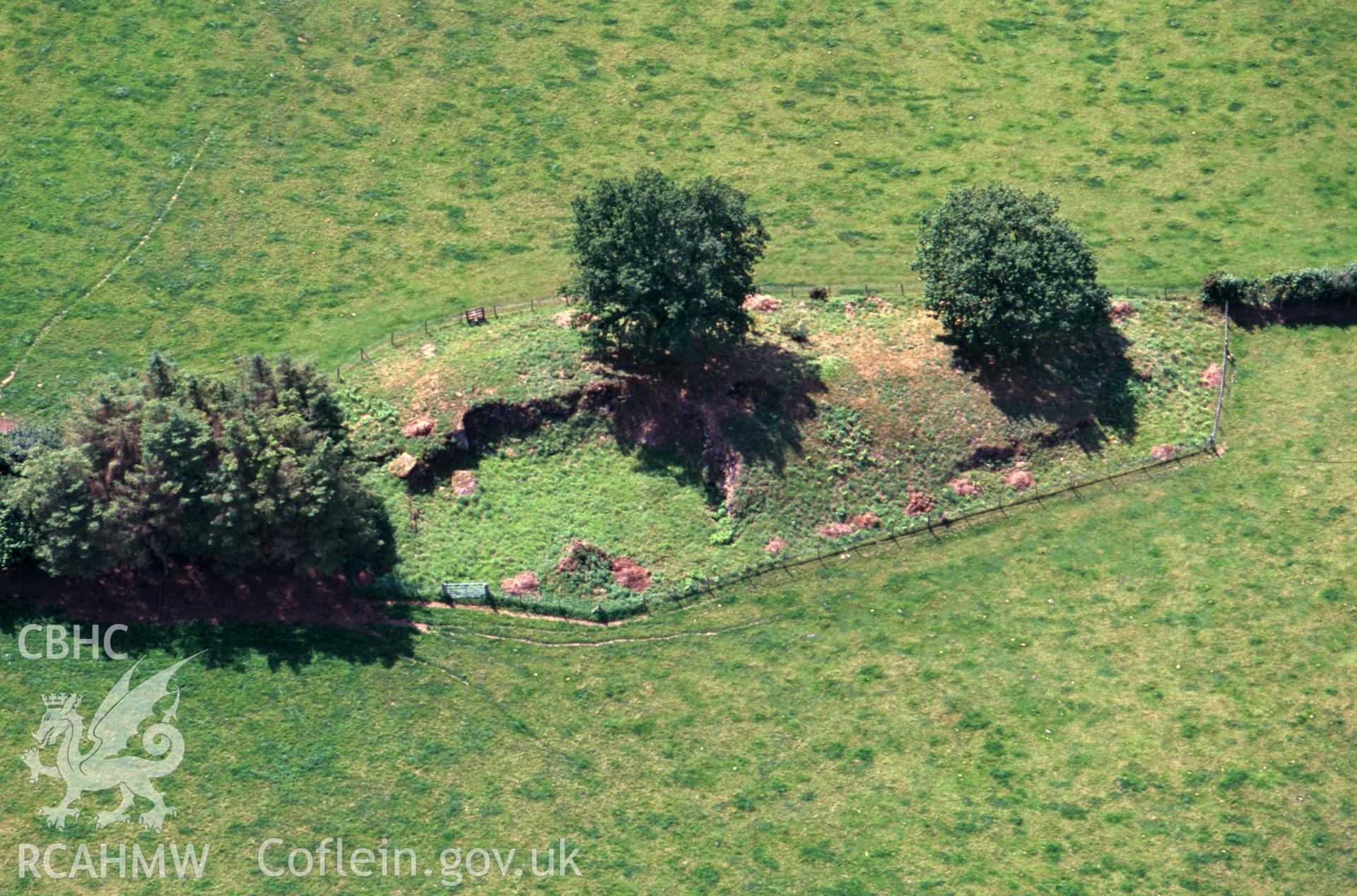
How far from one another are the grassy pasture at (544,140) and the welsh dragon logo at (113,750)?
22.0 metres

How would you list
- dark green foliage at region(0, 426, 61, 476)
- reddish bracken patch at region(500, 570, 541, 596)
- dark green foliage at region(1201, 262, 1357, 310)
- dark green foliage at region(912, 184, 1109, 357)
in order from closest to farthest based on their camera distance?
1. dark green foliage at region(0, 426, 61, 476)
2. reddish bracken patch at region(500, 570, 541, 596)
3. dark green foliage at region(912, 184, 1109, 357)
4. dark green foliage at region(1201, 262, 1357, 310)

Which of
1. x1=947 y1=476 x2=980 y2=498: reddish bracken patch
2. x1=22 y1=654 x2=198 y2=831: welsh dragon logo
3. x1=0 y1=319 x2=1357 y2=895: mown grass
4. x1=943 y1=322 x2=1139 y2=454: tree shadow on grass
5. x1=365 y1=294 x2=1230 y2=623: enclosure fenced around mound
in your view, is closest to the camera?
x1=0 y1=319 x2=1357 y2=895: mown grass

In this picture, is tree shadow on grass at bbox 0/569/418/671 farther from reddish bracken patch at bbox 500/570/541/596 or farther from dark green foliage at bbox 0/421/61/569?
reddish bracken patch at bbox 500/570/541/596

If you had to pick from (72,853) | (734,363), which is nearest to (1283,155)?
(734,363)

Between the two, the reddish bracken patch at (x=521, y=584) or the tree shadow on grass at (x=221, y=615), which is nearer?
the tree shadow on grass at (x=221, y=615)

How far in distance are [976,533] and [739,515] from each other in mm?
13257

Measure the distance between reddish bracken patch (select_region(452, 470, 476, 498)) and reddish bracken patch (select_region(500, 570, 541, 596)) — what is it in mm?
6401

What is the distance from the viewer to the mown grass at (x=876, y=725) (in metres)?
64.6

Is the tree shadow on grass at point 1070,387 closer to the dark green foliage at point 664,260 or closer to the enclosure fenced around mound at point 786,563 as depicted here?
the enclosure fenced around mound at point 786,563

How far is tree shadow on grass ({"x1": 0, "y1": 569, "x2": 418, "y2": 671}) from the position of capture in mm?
72438

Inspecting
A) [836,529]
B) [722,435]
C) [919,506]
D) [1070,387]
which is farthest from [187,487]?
[1070,387]

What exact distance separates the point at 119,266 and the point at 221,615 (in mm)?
29681

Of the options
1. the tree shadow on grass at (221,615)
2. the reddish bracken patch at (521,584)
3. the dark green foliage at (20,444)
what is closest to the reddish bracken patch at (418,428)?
the tree shadow on grass at (221,615)

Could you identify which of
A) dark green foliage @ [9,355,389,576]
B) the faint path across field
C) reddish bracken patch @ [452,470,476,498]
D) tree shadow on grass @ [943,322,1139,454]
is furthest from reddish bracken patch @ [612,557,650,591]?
the faint path across field
